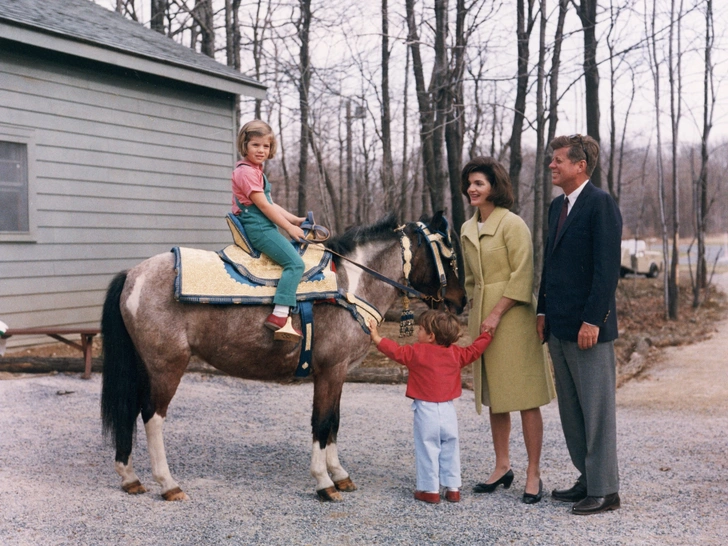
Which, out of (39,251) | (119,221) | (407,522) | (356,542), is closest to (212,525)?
(356,542)

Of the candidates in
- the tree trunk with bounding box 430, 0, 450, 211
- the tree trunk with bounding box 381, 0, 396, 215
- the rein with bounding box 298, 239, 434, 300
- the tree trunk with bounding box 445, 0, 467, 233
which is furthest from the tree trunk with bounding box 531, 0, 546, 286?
the rein with bounding box 298, 239, 434, 300

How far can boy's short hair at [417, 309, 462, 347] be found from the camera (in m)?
3.70

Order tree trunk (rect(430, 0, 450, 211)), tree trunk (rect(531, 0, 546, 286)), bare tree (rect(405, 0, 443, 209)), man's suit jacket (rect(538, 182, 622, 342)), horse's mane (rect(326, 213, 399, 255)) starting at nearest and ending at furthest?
1. man's suit jacket (rect(538, 182, 622, 342))
2. horse's mane (rect(326, 213, 399, 255))
3. tree trunk (rect(531, 0, 546, 286))
4. tree trunk (rect(430, 0, 450, 211))
5. bare tree (rect(405, 0, 443, 209))

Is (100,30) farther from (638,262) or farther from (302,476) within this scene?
(638,262)

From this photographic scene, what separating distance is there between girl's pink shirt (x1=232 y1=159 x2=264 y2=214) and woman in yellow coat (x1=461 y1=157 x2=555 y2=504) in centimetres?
122

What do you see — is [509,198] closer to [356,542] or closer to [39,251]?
[356,542]

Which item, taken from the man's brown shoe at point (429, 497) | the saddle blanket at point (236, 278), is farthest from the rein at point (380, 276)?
the man's brown shoe at point (429, 497)

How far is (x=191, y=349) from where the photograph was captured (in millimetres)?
3857

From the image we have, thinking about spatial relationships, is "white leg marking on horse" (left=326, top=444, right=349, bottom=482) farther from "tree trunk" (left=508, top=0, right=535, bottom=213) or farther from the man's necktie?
"tree trunk" (left=508, top=0, right=535, bottom=213)

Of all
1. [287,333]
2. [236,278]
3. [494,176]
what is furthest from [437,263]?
[236,278]

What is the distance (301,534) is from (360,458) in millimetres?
1499

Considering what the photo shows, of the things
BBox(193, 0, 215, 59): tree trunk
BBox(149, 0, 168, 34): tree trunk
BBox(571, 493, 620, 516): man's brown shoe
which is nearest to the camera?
BBox(571, 493, 620, 516): man's brown shoe

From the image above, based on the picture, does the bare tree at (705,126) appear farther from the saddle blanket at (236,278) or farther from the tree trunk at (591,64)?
the saddle blanket at (236,278)

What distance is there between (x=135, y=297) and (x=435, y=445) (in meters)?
1.92
